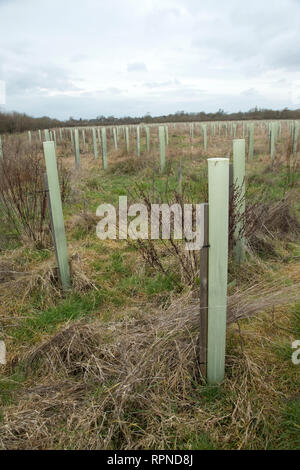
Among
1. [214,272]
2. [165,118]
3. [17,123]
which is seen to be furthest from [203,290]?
[165,118]

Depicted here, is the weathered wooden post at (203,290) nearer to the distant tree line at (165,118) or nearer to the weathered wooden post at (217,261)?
the weathered wooden post at (217,261)

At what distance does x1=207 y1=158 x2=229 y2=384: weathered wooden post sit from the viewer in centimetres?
177

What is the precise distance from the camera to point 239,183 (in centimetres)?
358

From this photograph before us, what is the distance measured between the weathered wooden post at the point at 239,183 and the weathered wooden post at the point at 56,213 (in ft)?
5.74

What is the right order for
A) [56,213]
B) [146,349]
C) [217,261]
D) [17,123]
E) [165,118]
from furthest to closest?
[165,118] → [17,123] → [56,213] → [146,349] → [217,261]

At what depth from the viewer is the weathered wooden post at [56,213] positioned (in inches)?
130

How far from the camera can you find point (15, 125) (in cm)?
2911

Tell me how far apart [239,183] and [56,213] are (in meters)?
1.87

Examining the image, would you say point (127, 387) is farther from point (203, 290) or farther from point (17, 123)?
point (17, 123)

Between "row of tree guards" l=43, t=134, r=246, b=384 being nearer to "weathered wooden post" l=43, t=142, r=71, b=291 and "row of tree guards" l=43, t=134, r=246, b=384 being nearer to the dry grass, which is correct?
the dry grass

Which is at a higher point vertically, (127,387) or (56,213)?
(56,213)

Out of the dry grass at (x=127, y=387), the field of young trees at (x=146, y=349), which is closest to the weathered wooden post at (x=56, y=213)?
the field of young trees at (x=146, y=349)

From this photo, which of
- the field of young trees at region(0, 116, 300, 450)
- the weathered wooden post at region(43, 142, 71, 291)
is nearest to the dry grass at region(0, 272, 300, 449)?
the field of young trees at region(0, 116, 300, 450)

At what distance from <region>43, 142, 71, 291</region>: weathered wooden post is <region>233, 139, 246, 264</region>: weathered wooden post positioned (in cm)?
175
